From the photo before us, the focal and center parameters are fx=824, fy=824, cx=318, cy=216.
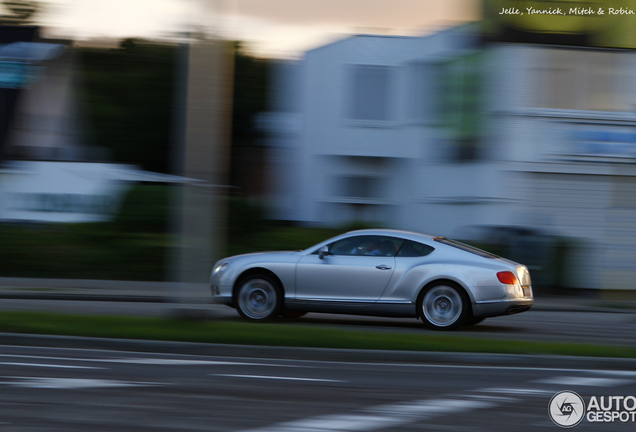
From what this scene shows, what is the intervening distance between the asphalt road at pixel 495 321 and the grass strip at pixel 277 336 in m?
0.44

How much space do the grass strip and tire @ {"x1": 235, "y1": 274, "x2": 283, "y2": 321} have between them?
1379 mm

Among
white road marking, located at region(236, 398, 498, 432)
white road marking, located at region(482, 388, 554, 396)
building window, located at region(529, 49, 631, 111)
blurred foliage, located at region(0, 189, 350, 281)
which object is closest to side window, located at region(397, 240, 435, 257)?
white road marking, located at region(482, 388, 554, 396)

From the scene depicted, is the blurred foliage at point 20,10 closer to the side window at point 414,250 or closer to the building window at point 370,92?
the building window at point 370,92

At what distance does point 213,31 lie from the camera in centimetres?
959

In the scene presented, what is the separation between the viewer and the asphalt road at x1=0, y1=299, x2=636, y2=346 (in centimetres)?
1106

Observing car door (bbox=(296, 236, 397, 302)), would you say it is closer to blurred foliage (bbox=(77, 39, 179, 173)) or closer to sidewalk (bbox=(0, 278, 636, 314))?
sidewalk (bbox=(0, 278, 636, 314))

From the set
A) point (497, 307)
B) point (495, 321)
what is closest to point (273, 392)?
point (497, 307)

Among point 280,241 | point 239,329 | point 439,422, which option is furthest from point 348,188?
point 439,422

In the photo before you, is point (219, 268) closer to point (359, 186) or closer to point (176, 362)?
point (176, 362)

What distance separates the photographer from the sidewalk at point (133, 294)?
621 inches

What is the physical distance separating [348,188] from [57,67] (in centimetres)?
1002

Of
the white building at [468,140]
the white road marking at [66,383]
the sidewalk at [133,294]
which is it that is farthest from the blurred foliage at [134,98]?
the white road marking at [66,383]

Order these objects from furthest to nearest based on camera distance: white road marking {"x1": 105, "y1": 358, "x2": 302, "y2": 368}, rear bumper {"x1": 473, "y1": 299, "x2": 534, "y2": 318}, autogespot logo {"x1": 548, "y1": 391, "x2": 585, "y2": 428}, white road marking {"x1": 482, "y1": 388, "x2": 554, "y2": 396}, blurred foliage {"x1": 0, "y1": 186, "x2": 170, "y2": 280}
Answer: blurred foliage {"x1": 0, "y1": 186, "x2": 170, "y2": 280} < rear bumper {"x1": 473, "y1": 299, "x2": 534, "y2": 318} < white road marking {"x1": 105, "y1": 358, "x2": 302, "y2": 368} < white road marking {"x1": 482, "y1": 388, "x2": 554, "y2": 396} < autogespot logo {"x1": 548, "y1": 391, "x2": 585, "y2": 428}

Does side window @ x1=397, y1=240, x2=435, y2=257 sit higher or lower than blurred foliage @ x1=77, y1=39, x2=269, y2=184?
lower
